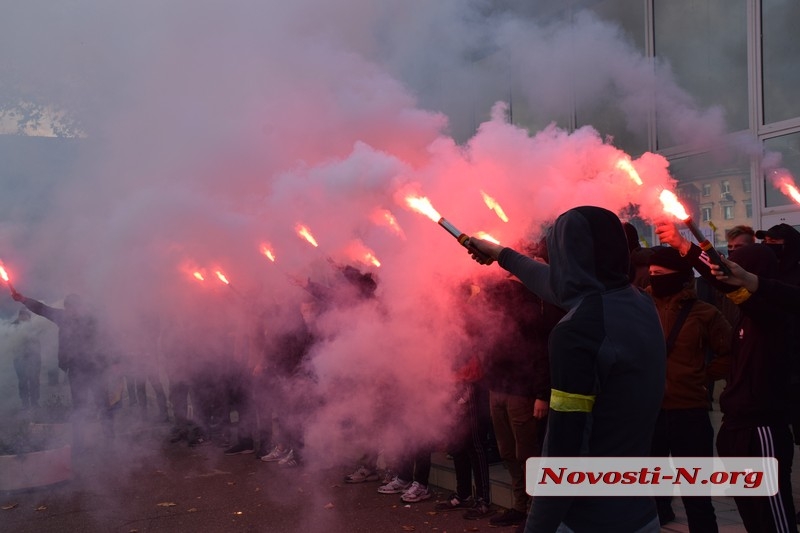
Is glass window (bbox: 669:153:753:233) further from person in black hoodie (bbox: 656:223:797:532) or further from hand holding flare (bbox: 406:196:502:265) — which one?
person in black hoodie (bbox: 656:223:797:532)

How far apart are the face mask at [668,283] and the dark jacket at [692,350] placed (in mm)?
28

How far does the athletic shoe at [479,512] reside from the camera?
5.21 metres

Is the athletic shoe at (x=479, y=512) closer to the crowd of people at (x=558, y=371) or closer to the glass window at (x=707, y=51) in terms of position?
the crowd of people at (x=558, y=371)

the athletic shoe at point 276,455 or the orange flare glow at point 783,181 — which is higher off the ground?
the orange flare glow at point 783,181

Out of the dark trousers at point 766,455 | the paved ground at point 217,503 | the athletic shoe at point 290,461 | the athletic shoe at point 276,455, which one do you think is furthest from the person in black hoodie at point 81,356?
the dark trousers at point 766,455

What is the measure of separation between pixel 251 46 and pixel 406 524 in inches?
177

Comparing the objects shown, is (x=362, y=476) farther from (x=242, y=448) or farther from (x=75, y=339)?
(x=75, y=339)

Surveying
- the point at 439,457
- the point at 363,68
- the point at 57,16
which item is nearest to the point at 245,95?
the point at 363,68

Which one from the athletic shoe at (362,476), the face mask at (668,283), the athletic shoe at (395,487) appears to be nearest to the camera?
the face mask at (668,283)

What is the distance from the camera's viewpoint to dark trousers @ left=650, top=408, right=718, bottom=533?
12.2 feet

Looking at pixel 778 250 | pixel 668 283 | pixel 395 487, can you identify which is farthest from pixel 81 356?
pixel 778 250

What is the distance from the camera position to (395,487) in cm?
597

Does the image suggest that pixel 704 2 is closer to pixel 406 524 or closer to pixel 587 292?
pixel 406 524

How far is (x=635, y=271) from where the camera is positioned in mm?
4129
